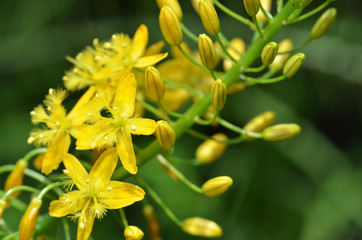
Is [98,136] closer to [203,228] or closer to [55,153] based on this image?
[55,153]

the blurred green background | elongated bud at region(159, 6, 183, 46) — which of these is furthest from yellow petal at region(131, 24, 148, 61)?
the blurred green background

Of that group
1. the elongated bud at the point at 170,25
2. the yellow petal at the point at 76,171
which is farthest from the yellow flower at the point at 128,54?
the yellow petal at the point at 76,171

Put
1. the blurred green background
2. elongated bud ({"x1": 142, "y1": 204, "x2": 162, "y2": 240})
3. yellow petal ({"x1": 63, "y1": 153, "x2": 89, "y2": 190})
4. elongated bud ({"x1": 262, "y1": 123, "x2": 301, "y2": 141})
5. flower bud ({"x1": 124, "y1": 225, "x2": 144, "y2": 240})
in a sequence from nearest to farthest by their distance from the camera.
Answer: flower bud ({"x1": 124, "y1": 225, "x2": 144, "y2": 240})
yellow petal ({"x1": 63, "y1": 153, "x2": 89, "y2": 190})
elongated bud ({"x1": 262, "y1": 123, "x2": 301, "y2": 141})
elongated bud ({"x1": 142, "y1": 204, "x2": 162, "y2": 240})
the blurred green background

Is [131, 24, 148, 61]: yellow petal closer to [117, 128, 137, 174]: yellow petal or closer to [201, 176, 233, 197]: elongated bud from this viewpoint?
[117, 128, 137, 174]: yellow petal

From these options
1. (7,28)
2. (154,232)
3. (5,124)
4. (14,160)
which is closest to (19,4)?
(7,28)

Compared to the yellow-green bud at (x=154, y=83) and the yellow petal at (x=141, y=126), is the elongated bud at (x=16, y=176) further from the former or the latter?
the yellow-green bud at (x=154, y=83)

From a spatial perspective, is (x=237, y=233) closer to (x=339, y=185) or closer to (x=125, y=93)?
(x=339, y=185)

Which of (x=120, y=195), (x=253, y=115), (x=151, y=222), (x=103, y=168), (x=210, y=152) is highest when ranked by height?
(x=103, y=168)

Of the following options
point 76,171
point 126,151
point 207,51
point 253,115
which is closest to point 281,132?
point 207,51
